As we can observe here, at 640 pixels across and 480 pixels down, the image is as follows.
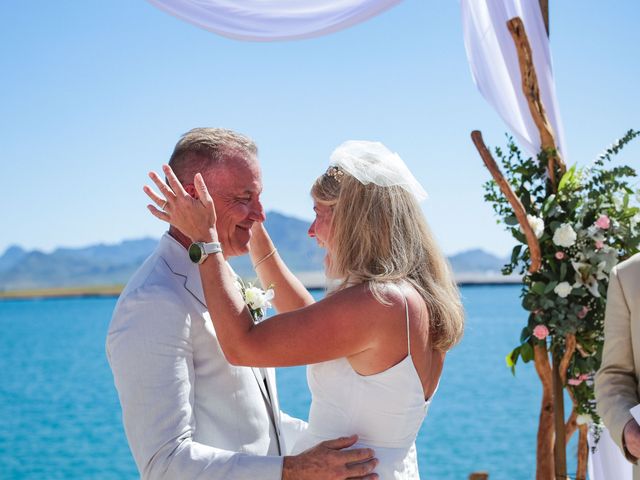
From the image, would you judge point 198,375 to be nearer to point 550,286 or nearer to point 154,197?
point 154,197

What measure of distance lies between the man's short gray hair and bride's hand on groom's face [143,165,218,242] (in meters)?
0.18

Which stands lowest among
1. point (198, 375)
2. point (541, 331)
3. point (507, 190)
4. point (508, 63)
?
→ point (541, 331)

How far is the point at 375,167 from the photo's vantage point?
2307 mm

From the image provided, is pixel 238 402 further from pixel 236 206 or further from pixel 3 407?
pixel 3 407

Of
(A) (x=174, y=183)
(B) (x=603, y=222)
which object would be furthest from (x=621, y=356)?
(A) (x=174, y=183)

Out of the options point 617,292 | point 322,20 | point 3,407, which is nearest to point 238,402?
point 617,292

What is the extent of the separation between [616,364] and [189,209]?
1490 mm

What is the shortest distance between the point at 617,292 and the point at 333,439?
1072 mm

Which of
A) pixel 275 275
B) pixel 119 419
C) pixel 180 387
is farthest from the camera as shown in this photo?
pixel 119 419

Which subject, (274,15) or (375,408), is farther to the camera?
(274,15)

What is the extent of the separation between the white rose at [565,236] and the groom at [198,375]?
1.88m

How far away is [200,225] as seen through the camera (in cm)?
208

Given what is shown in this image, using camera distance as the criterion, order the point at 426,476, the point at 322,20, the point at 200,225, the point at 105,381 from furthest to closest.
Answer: the point at 105,381 < the point at 426,476 < the point at 322,20 < the point at 200,225

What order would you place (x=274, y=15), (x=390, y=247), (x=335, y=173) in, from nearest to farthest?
(x=390, y=247) < (x=335, y=173) < (x=274, y=15)
